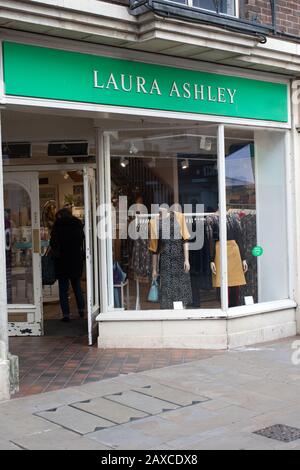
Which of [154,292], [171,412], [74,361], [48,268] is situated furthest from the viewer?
[48,268]

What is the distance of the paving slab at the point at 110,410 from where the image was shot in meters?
5.12

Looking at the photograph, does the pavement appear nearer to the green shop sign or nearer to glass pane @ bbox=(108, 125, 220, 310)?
glass pane @ bbox=(108, 125, 220, 310)

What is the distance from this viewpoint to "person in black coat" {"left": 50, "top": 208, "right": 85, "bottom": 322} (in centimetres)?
929

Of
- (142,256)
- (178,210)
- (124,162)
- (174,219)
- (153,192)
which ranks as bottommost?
(142,256)

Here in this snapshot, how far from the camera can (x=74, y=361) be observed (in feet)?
23.3

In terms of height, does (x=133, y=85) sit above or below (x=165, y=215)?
above

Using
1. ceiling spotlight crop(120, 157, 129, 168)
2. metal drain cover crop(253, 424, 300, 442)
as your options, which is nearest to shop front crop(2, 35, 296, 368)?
ceiling spotlight crop(120, 157, 129, 168)

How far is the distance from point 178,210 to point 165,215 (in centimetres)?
18

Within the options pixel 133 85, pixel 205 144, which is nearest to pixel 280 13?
pixel 205 144

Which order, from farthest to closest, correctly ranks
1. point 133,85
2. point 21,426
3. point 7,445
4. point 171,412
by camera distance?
point 133,85 → point 171,412 → point 21,426 → point 7,445

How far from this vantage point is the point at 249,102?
26.1ft

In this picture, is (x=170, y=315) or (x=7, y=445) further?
(x=170, y=315)

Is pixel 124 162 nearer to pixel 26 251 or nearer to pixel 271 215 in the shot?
pixel 26 251

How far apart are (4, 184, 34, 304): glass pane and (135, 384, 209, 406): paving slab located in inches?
120
